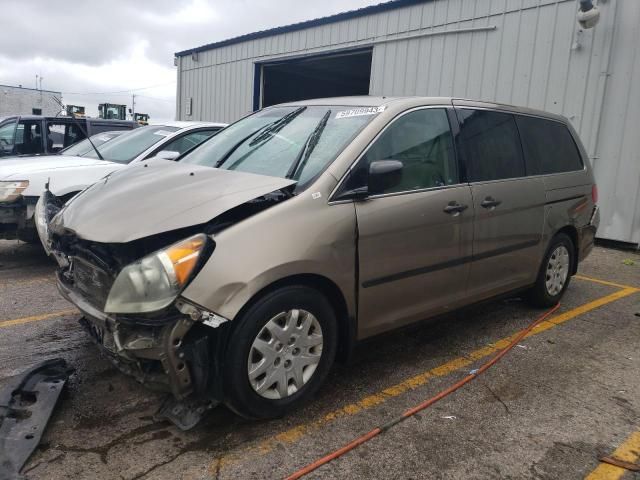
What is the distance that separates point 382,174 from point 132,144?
451 centimetres

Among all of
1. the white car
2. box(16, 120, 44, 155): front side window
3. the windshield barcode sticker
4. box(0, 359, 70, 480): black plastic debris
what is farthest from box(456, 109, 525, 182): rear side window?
box(16, 120, 44, 155): front side window

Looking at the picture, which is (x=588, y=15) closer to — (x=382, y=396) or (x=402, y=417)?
(x=382, y=396)

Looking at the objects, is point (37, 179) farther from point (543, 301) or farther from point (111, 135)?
point (543, 301)

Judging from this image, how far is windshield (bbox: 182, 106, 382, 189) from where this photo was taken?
3115 mm

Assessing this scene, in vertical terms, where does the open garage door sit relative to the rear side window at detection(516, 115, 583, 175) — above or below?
above

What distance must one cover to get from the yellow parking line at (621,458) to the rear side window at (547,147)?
2245mm

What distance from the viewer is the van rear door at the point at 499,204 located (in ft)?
12.4

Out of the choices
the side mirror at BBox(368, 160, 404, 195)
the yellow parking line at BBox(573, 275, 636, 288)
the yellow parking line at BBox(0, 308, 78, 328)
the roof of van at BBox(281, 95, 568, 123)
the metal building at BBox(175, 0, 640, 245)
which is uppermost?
the metal building at BBox(175, 0, 640, 245)

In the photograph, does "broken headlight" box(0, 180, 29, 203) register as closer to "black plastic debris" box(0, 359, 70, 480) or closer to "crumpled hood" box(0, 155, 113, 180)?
"crumpled hood" box(0, 155, 113, 180)

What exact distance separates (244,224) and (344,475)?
1.28 metres

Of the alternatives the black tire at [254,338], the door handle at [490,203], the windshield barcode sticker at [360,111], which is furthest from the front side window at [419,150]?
the black tire at [254,338]

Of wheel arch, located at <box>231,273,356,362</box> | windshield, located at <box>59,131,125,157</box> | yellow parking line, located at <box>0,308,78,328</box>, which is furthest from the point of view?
windshield, located at <box>59,131,125,157</box>

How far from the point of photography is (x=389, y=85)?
11.2 metres

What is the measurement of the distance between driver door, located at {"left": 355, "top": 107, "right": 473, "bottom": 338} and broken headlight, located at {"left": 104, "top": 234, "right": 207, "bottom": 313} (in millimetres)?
1025
